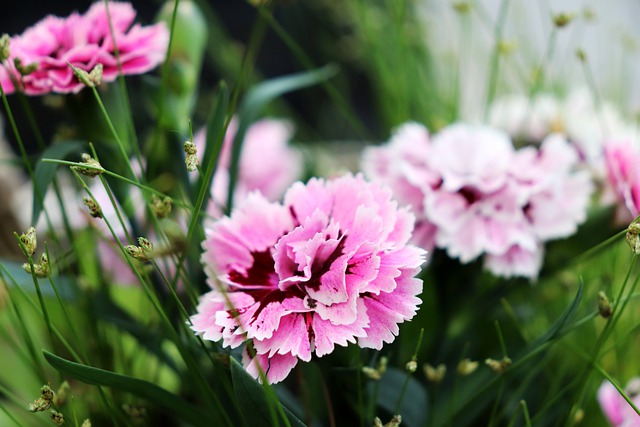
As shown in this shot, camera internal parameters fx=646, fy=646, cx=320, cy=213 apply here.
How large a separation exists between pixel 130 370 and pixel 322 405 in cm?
11

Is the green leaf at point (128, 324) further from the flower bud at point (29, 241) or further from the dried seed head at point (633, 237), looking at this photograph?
the dried seed head at point (633, 237)

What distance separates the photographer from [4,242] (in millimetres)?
610

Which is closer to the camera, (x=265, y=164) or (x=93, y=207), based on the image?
(x=93, y=207)

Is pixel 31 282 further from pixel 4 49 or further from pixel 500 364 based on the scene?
pixel 500 364

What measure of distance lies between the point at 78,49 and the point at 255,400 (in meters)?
0.16

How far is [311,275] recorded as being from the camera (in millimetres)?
234

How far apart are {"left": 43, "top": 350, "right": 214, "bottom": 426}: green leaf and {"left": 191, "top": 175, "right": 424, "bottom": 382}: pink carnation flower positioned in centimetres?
4

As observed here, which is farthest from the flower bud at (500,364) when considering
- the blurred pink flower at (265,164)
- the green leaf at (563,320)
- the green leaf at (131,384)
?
the blurred pink flower at (265,164)

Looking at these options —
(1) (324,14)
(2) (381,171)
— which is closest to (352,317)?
(2) (381,171)

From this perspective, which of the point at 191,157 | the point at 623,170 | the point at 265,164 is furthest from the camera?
the point at 265,164

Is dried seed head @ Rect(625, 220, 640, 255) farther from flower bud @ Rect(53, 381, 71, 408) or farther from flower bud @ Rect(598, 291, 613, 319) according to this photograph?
flower bud @ Rect(53, 381, 71, 408)

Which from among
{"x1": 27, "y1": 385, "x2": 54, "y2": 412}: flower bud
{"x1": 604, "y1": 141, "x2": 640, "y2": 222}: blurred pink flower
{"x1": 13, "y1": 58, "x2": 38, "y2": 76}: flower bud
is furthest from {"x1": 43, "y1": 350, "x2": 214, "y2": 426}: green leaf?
{"x1": 604, "y1": 141, "x2": 640, "y2": 222}: blurred pink flower

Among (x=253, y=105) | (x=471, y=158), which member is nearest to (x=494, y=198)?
(x=471, y=158)

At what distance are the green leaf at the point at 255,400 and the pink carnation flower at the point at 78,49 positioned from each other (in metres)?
0.14
